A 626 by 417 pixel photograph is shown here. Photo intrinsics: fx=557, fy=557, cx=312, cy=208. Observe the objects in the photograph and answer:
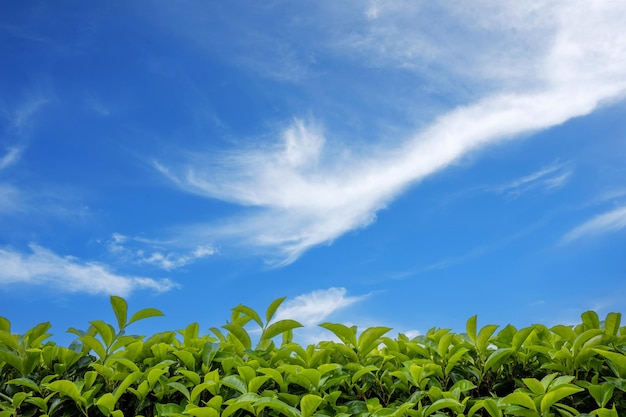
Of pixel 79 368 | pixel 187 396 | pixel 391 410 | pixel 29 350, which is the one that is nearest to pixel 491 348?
pixel 391 410

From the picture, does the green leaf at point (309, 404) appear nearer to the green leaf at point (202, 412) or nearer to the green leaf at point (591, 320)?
the green leaf at point (202, 412)

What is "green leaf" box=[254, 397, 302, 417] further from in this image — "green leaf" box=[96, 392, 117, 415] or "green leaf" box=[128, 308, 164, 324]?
"green leaf" box=[128, 308, 164, 324]

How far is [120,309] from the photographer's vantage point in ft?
13.1

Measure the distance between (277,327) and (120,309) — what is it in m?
1.14

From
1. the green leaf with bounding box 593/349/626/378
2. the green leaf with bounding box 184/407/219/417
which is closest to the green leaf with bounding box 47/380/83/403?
the green leaf with bounding box 184/407/219/417

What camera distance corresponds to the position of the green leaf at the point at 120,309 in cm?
399

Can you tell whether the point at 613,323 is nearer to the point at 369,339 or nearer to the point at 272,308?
the point at 369,339

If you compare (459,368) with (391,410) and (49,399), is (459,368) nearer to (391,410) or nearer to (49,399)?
(391,410)

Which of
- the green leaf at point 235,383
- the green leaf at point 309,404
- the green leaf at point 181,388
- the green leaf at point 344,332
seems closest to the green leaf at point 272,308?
the green leaf at point 344,332

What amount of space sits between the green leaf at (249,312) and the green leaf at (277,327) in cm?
7

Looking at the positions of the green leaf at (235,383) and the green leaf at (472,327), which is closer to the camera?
the green leaf at (235,383)

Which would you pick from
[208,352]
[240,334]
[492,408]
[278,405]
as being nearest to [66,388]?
[208,352]

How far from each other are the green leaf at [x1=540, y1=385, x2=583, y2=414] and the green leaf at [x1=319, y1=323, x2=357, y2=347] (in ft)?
4.10

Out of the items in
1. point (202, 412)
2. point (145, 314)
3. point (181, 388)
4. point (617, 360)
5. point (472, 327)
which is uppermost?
point (145, 314)
